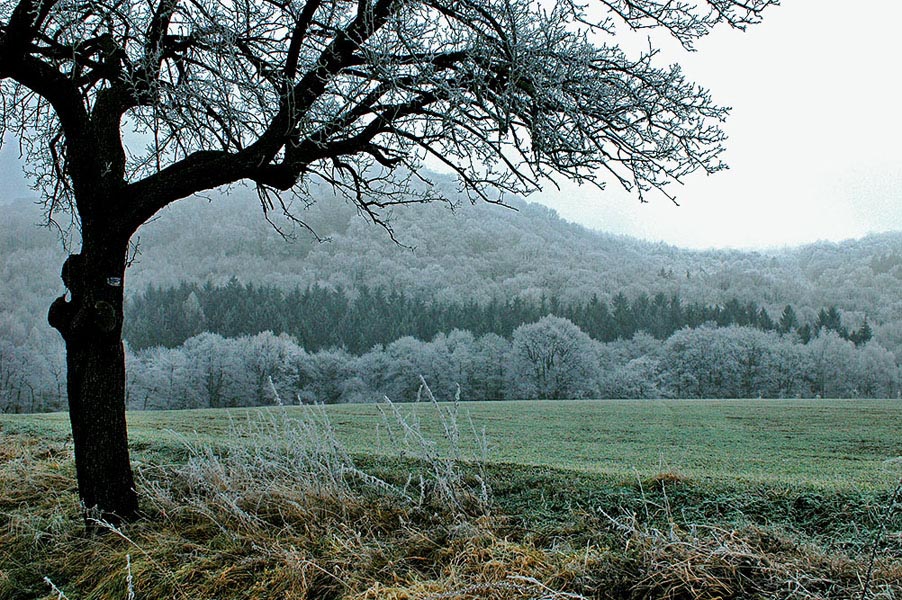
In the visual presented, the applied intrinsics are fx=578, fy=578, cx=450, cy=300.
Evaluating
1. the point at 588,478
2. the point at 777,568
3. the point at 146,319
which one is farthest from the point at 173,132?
the point at 146,319

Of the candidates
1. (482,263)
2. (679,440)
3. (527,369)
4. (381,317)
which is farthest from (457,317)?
(679,440)

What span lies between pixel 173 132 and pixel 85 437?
3.31 metres

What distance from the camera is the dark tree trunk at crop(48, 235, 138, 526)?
4.57m

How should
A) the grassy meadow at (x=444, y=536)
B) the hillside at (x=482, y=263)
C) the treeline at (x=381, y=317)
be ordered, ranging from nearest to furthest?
the grassy meadow at (x=444, y=536)
the treeline at (x=381, y=317)
the hillside at (x=482, y=263)

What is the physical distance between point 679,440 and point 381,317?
55018mm

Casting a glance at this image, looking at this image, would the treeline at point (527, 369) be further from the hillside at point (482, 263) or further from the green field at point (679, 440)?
the green field at point (679, 440)

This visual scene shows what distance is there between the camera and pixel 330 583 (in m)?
3.32

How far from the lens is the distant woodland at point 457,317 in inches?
2085

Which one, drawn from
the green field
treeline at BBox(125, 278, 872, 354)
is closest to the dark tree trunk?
the green field

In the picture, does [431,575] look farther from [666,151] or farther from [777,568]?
[666,151]

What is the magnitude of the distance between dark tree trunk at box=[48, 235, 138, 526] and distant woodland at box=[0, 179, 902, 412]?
33315mm

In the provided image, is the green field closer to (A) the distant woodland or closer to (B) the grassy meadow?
(B) the grassy meadow

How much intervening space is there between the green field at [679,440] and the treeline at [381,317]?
1663 inches

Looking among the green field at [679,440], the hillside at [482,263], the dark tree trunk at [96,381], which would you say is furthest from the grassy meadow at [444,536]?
the hillside at [482,263]
